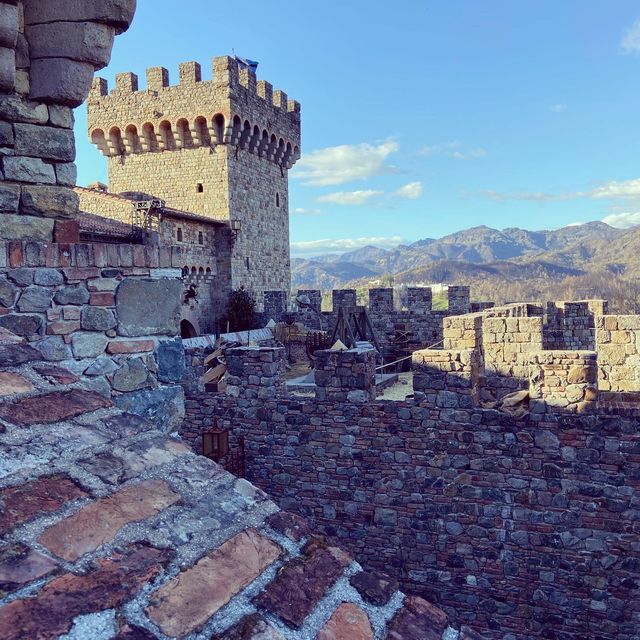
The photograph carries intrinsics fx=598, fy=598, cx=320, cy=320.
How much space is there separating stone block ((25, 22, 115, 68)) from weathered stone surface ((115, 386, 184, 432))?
6.33ft

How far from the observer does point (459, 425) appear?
6.55m

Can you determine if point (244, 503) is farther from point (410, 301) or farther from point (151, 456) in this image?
point (410, 301)

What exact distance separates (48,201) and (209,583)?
280cm

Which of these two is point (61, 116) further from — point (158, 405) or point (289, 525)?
point (289, 525)

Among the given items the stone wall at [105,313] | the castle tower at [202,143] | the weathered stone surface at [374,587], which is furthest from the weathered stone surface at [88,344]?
the castle tower at [202,143]

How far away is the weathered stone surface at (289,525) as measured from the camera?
1.73 meters

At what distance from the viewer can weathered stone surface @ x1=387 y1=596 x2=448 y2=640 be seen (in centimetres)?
151

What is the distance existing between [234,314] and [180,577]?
21.6m

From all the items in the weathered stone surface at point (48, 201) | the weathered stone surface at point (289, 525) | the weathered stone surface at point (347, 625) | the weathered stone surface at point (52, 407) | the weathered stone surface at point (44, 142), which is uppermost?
the weathered stone surface at point (44, 142)

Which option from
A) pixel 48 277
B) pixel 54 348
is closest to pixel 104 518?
pixel 54 348

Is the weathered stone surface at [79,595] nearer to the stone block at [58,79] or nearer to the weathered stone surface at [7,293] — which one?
the weathered stone surface at [7,293]

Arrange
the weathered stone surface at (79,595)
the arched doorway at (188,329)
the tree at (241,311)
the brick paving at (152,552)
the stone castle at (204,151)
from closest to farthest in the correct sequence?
the weathered stone surface at (79,595) < the brick paving at (152,552) < the arched doorway at (188,329) < the tree at (241,311) < the stone castle at (204,151)

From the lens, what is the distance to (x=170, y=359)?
3.50m

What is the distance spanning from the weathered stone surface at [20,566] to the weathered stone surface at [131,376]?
200cm
